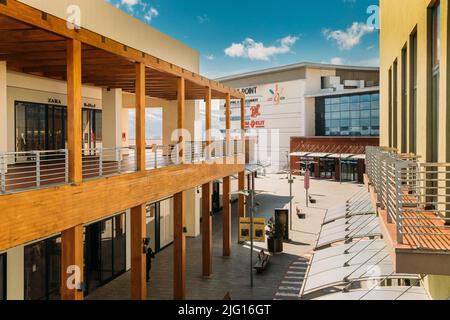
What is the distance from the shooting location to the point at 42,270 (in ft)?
49.7

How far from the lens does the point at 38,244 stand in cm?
1484

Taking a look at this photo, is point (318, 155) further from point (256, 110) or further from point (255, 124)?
point (256, 110)

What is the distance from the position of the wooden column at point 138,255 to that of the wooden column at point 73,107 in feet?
12.1

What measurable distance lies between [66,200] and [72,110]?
2.11 m

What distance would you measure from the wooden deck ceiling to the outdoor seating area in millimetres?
9452

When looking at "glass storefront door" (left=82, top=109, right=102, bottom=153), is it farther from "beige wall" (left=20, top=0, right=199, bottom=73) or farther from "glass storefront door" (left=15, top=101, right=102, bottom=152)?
"beige wall" (left=20, top=0, right=199, bottom=73)

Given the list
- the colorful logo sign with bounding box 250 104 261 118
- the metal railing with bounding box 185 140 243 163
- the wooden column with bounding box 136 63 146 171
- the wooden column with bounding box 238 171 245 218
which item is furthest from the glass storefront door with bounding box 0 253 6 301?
the colorful logo sign with bounding box 250 104 261 118

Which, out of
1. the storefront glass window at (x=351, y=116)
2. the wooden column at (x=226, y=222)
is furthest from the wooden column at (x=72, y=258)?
the storefront glass window at (x=351, y=116)

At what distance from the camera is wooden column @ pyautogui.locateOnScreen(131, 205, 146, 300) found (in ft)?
42.8

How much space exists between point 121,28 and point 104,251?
10630 millimetres

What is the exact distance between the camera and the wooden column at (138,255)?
13055mm

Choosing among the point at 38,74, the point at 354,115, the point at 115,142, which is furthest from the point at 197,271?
the point at 354,115
